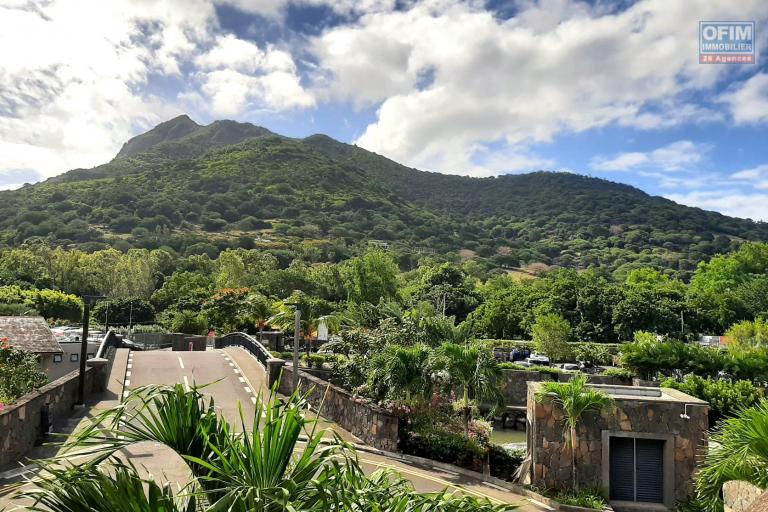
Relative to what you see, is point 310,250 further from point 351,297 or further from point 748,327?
point 748,327

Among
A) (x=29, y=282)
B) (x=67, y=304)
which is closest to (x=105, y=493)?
(x=67, y=304)

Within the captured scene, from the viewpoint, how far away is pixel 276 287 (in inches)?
3029

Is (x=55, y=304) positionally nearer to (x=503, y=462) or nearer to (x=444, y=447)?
(x=444, y=447)

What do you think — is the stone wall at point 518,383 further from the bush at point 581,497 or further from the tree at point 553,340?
the bush at point 581,497

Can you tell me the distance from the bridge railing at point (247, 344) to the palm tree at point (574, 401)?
13.6 m

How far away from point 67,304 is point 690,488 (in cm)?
6907

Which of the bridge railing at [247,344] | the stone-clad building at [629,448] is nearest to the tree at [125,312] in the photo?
the bridge railing at [247,344]

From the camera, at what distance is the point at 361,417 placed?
1847 cm

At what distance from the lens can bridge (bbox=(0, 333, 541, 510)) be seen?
563 inches

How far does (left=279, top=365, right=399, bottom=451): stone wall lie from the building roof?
41.9 ft

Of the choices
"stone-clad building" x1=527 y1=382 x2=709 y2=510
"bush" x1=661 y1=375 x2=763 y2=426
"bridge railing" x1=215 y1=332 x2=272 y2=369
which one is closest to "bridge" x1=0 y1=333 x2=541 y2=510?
"bridge railing" x1=215 y1=332 x2=272 y2=369

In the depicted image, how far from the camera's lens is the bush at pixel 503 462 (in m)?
17.8

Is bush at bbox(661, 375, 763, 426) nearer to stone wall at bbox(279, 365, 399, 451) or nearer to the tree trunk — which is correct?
the tree trunk

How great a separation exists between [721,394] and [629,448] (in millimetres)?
7261
